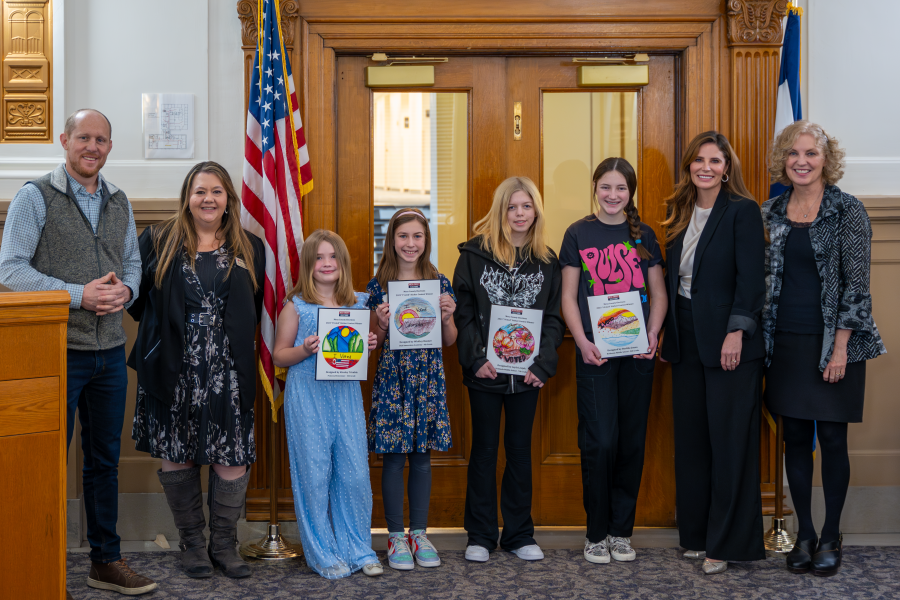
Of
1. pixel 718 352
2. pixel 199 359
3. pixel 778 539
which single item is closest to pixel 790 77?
pixel 718 352

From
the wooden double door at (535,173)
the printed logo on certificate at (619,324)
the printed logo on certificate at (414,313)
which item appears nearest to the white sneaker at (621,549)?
the wooden double door at (535,173)

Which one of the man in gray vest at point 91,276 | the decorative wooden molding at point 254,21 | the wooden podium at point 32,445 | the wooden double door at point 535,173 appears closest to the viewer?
the wooden podium at point 32,445

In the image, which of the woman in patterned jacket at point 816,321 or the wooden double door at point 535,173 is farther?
the wooden double door at point 535,173

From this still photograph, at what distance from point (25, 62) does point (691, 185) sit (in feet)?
10.7

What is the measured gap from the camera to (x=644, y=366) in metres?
3.20

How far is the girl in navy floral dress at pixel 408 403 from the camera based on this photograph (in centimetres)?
315

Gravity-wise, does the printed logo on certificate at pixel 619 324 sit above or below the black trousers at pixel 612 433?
above

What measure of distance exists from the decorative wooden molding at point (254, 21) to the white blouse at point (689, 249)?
6.85 feet

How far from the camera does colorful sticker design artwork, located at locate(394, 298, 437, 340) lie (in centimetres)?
311

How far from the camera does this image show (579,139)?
372 cm

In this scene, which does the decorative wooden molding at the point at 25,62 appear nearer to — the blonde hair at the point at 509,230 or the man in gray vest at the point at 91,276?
the man in gray vest at the point at 91,276

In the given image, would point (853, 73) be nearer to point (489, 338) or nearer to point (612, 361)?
point (612, 361)

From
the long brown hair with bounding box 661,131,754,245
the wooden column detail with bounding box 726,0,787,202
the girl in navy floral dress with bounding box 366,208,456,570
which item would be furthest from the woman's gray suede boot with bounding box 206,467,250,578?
the wooden column detail with bounding box 726,0,787,202

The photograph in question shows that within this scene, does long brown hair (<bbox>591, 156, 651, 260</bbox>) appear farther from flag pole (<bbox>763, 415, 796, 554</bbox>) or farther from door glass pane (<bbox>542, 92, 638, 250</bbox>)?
flag pole (<bbox>763, 415, 796, 554</bbox>)
